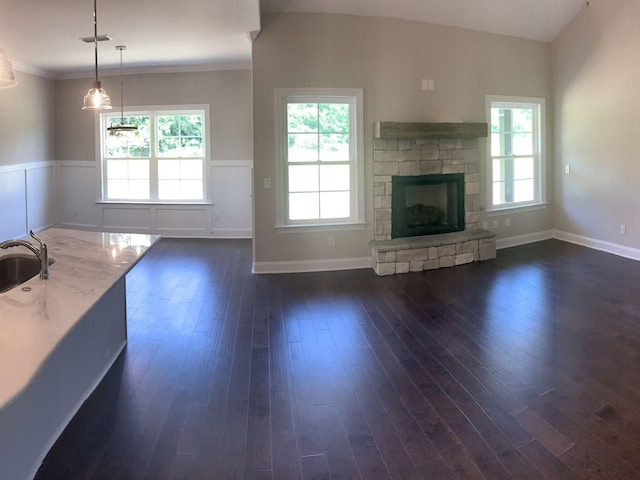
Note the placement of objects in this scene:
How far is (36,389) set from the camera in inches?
88.2

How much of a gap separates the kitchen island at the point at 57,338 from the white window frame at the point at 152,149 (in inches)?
180

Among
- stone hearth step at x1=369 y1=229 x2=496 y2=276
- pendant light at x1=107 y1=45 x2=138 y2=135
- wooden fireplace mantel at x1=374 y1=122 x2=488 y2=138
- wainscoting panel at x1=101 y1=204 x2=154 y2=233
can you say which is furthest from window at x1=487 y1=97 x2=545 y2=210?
wainscoting panel at x1=101 y1=204 x2=154 y2=233

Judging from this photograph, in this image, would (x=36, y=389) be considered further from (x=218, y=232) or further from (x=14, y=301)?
(x=218, y=232)

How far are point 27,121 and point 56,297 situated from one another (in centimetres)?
685

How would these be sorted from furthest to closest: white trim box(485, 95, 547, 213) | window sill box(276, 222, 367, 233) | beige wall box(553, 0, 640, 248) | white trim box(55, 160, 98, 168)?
1. white trim box(55, 160, 98, 168)
2. white trim box(485, 95, 547, 213)
3. beige wall box(553, 0, 640, 248)
4. window sill box(276, 222, 367, 233)

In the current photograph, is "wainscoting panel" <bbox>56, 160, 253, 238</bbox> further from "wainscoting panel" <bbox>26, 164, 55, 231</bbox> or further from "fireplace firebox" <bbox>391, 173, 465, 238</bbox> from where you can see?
"fireplace firebox" <bbox>391, 173, 465, 238</bbox>

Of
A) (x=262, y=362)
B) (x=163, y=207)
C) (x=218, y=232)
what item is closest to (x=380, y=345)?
(x=262, y=362)

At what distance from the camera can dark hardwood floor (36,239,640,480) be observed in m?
2.27

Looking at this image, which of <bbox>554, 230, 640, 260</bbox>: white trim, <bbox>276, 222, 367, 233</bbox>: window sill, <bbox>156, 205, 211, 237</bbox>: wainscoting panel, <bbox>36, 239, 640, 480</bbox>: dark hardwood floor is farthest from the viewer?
<bbox>156, 205, 211, 237</bbox>: wainscoting panel

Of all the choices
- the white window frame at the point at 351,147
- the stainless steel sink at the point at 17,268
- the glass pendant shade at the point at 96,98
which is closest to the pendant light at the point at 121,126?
the white window frame at the point at 351,147

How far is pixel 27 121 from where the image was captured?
7.49 metres

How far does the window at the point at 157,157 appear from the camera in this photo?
798 cm

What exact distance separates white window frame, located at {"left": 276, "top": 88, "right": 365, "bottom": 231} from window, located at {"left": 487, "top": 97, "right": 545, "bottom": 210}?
2185 millimetres

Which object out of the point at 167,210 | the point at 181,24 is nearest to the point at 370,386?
the point at 181,24
